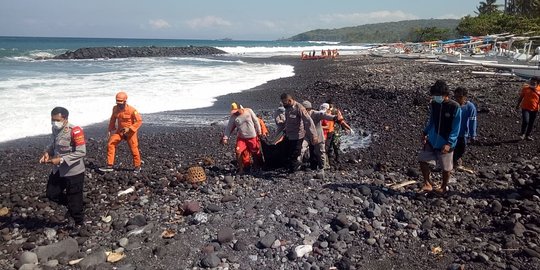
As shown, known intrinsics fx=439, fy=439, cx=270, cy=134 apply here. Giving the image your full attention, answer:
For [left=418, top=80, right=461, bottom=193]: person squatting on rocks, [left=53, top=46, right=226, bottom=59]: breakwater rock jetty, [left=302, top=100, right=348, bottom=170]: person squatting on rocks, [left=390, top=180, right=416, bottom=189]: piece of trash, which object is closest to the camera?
[left=418, top=80, right=461, bottom=193]: person squatting on rocks

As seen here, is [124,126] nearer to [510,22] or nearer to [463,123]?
[463,123]

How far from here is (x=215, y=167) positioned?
Result: 28.5 feet

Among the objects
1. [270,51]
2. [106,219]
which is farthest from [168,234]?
[270,51]

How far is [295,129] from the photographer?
7785 millimetres

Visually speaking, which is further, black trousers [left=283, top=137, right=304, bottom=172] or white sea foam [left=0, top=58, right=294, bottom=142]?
white sea foam [left=0, top=58, right=294, bottom=142]

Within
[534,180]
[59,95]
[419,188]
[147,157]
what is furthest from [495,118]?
[59,95]

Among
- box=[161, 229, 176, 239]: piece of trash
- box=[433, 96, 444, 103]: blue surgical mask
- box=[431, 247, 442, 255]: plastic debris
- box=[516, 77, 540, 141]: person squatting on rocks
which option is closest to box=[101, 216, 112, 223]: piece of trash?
box=[161, 229, 176, 239]: piece of trash

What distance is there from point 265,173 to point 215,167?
117 centimetres

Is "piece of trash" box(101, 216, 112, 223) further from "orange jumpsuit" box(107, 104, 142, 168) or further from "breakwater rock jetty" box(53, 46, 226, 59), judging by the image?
"breakwater rock jetty" box(53, 46, 226, 59)

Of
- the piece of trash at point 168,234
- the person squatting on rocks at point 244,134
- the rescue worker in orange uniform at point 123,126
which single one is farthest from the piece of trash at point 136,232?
the rescue worker in orange uniform at point 123,126

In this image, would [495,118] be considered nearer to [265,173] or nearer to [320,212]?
[265,173]

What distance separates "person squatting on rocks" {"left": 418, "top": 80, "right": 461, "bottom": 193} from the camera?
19.5 ft

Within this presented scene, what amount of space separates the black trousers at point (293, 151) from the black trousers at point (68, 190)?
356 cm

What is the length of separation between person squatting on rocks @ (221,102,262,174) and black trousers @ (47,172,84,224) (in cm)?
287
